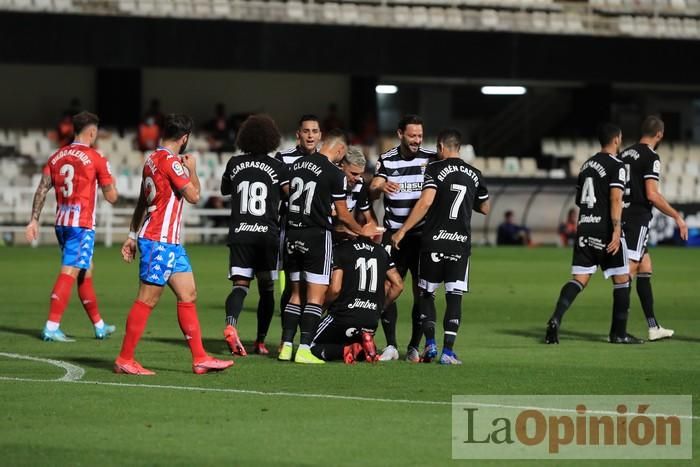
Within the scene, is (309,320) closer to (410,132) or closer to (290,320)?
(290,320)

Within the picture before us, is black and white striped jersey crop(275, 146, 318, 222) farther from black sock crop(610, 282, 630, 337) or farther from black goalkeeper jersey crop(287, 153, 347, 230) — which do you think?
black sock crop(610, 282, 630, 337)

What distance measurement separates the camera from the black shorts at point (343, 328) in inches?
499

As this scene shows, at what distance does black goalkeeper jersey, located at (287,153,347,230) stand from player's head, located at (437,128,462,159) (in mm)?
979

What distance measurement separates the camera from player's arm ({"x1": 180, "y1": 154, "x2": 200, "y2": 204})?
1123cm

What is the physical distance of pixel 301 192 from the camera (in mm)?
12438

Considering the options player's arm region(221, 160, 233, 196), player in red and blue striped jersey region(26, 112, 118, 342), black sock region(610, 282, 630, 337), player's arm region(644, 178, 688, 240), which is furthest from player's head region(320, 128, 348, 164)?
player's arm region(644, 178, 688, 240)

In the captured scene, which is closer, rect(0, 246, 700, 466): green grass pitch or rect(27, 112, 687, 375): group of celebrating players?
rect(0, 246, 700, 466): green grass pitch

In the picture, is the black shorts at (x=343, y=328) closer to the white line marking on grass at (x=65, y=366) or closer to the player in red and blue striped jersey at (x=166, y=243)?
the player in red and blue striped jersey at (x=166, y=243)

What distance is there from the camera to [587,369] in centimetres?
1238

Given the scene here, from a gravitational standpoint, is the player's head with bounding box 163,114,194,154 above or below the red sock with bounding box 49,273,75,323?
above

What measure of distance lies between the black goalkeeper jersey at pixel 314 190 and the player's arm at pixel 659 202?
4.13 m

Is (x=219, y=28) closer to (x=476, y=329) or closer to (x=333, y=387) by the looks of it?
(x=476, y=329)

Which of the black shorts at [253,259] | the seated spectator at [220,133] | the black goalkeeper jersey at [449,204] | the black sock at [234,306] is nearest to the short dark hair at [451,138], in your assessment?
the black goalkeeper jersey at [449,204]

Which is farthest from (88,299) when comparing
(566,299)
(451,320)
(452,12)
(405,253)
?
(452,12)
